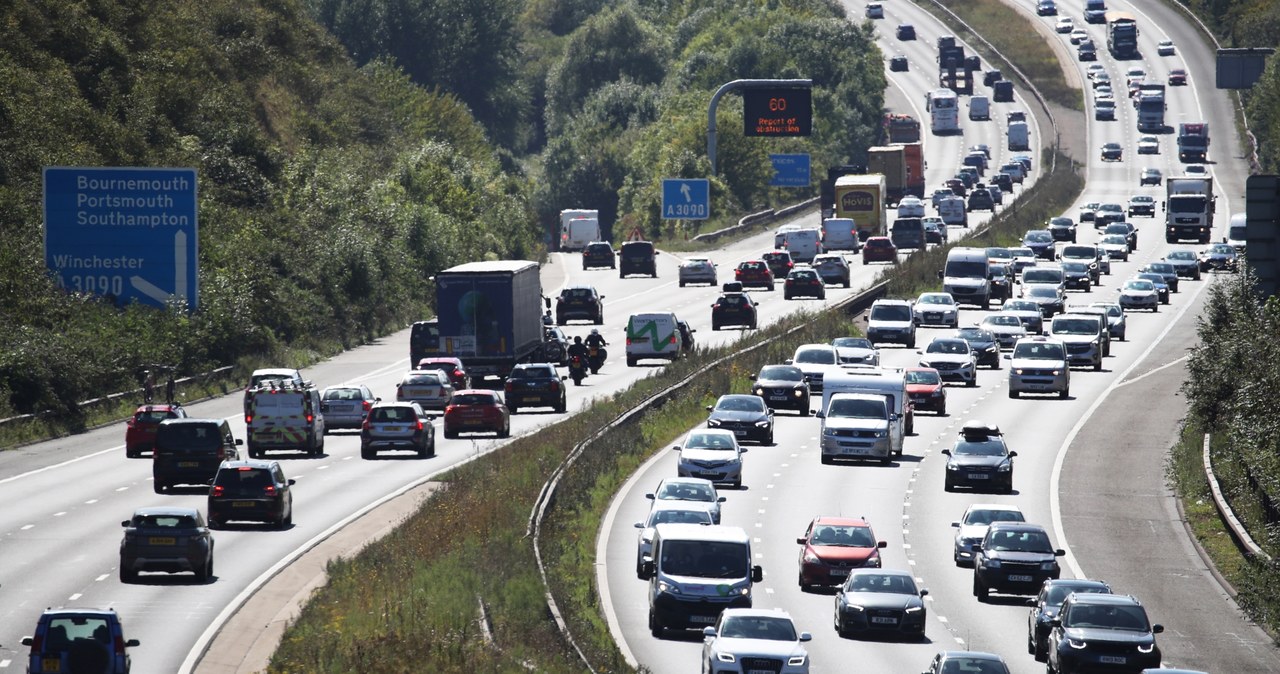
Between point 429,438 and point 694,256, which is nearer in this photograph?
point 429,438

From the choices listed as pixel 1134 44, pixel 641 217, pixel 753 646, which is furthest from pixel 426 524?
pixel 1134 44

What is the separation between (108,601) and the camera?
31766mm

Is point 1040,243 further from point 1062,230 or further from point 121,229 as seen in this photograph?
point 121,229

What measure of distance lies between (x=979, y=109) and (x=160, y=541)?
5685 inches

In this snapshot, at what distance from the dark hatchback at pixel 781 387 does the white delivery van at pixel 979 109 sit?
113485 mm

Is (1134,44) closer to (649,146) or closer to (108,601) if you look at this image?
(649,146)

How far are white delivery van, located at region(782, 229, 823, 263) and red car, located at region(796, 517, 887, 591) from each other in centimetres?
6670

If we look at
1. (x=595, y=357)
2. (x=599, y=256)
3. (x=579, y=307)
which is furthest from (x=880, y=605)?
(x=599, y=256)

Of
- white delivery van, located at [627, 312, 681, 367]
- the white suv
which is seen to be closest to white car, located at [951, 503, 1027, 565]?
the white suv

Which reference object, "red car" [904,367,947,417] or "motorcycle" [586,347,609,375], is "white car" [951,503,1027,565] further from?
"motorcycle" [586,347,609,375]

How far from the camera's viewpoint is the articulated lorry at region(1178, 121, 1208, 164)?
146 meters

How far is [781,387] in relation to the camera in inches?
2400

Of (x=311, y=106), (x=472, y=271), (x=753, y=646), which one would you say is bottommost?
(x=753, y=646)

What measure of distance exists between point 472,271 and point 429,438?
12.5 m
